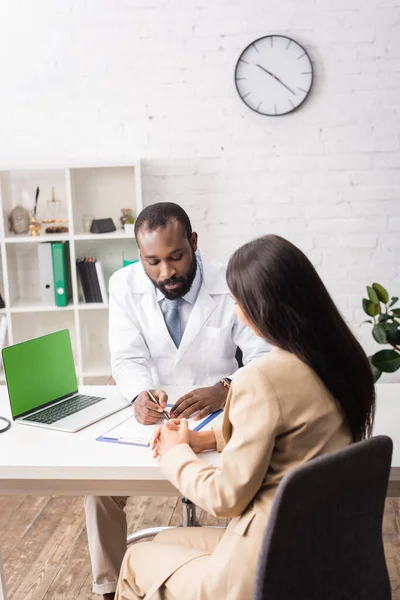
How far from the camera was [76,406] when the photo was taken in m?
1.99

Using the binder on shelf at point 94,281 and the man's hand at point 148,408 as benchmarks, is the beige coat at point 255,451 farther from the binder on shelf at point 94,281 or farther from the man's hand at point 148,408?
the binder on shelf at point 94,281

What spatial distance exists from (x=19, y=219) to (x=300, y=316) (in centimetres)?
272

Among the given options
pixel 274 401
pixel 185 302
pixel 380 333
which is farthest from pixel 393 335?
pixel 274 401

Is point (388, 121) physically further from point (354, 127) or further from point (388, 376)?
point (388, 376)

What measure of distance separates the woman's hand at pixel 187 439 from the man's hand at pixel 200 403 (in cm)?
18

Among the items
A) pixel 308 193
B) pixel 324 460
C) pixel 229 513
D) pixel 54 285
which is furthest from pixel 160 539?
pixel 308 193

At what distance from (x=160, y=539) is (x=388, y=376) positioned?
2.44m

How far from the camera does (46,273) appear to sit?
364 cm

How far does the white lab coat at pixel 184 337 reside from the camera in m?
2.29

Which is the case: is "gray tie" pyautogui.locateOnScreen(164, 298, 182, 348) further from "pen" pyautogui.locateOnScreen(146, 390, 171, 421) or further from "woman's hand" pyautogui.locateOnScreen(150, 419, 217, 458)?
"woman's hand" pyautogui.locateOnScreen(150, 419, 217, 458)

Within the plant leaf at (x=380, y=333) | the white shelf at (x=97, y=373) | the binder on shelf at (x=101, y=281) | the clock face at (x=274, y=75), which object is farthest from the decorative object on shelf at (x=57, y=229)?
the plant leaf at (x=380, y=333)

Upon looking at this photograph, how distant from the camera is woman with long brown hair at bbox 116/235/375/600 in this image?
4.02 feet

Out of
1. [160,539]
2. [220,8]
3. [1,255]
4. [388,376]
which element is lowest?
[388,376]

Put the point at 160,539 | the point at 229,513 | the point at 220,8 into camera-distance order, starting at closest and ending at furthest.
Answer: the point at 229,513
the point at 160,539
the point at 220,8
